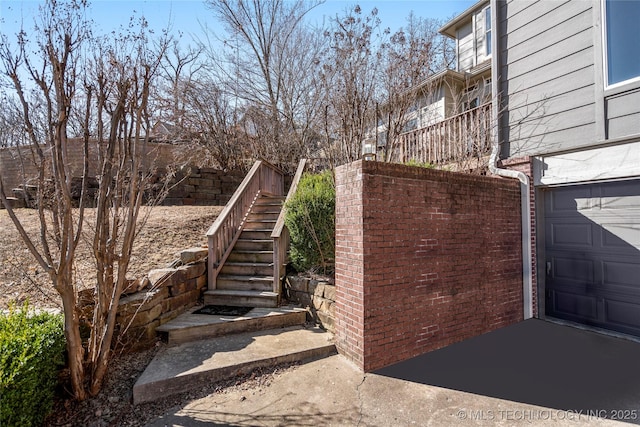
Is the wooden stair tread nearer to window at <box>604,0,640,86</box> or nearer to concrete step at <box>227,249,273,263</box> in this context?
concrete step at <box>227,249,273,263</box>

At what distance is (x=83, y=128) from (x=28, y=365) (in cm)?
190

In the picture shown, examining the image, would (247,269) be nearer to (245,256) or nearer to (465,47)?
(245,256)

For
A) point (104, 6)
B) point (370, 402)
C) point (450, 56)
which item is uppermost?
point (450, 56)

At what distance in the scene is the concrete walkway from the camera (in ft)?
8.40

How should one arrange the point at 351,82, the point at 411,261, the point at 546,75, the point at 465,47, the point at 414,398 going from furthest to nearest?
the point at 465,47, the point at 351,82, the point at 546,75, the point at 411,261, the point at 414,398

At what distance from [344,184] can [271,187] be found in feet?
16.3

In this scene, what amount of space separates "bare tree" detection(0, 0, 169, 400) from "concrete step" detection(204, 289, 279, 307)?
5.78 feet

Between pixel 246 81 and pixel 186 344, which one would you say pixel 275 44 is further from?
pixel 186 344

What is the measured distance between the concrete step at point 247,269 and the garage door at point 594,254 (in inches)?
177

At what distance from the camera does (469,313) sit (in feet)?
13.5

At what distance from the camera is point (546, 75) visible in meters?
4.71

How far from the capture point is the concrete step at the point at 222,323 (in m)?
3.74

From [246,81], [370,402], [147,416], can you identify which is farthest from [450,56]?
[147,416]

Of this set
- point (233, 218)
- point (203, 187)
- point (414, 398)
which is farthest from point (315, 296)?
point (203, 187)
